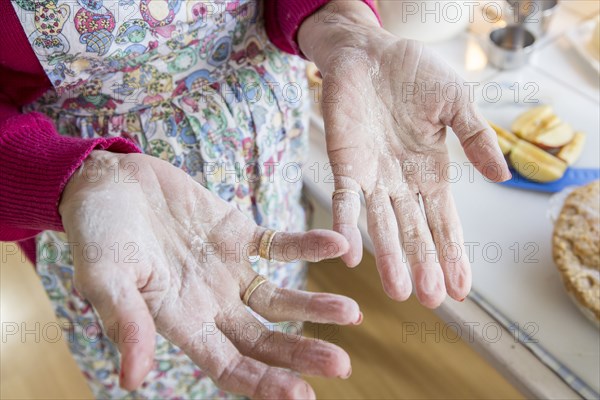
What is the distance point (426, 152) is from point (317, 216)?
0.56m

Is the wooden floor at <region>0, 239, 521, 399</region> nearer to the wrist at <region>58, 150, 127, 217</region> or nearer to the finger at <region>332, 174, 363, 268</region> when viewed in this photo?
the finger at <region>332, 174, 363, 268</region>

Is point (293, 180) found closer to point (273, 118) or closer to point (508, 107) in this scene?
point (273, 118)

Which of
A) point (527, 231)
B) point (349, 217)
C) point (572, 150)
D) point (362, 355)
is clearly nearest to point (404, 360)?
point (362, 355)

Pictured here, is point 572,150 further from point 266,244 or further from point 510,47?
point 266,244

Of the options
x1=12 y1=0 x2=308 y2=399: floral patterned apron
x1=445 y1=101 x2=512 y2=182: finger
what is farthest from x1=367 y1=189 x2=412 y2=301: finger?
x1=12 y1=0 x2=308 y2=399: floral patterned apron

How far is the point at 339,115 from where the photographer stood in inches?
27.2

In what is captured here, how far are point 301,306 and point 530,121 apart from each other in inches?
24.9

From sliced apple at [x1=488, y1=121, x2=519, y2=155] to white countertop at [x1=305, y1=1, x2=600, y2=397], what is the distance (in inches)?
2.1

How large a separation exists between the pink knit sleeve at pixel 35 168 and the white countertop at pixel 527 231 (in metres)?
0.51

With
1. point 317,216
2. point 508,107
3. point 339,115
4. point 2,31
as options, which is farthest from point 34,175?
point 508,107

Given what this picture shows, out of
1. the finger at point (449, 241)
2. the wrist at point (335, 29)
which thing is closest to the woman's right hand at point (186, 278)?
the finger at point (449, 241)

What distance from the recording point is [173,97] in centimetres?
75

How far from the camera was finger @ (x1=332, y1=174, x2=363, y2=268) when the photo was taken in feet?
1.94

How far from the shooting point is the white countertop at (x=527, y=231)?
798 millimetres
